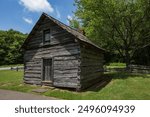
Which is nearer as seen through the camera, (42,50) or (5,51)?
(42,50)

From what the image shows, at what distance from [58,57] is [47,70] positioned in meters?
1.92

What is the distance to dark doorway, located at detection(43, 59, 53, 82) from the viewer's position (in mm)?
17245

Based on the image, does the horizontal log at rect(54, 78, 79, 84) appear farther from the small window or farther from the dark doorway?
the small window

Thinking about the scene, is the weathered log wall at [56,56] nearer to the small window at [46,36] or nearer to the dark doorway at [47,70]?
the small window at [46,36]

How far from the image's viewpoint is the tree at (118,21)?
79.5 ft

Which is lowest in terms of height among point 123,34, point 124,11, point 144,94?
point 144,94

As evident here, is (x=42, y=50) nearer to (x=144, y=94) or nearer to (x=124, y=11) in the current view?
(x=144, y=94)

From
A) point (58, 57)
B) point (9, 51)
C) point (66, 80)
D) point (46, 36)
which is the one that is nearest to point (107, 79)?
point (66, 80)

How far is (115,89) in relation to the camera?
1510 centimetres

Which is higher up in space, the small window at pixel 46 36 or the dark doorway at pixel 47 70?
the small window at pixel 46 36

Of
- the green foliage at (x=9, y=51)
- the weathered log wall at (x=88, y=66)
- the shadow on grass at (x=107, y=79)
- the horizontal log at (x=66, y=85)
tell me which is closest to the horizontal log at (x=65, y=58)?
the weathered log wall at (x=88, y=66)

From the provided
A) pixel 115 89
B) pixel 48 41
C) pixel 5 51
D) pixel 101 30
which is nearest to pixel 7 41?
pixel 5 51

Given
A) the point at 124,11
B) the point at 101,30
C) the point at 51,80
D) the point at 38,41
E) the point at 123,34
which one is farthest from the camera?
the point at 123,34

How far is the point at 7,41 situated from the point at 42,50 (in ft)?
190
